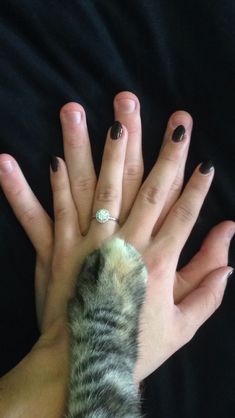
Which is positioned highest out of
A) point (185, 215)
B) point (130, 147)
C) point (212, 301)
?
point (130, 147)

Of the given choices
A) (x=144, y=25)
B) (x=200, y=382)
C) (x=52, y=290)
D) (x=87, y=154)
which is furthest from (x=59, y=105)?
(x=200, y=382)

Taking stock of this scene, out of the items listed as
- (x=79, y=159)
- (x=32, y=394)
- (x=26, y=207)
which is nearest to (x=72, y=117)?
(x=79, y=159)

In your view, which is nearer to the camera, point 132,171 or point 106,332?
point 106,332

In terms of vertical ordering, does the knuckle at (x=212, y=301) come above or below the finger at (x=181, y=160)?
below

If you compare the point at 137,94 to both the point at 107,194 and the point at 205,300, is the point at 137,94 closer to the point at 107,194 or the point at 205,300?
the point at 107,194

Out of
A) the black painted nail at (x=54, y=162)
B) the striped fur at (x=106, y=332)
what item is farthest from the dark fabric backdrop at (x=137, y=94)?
the striped fur at (x=106, y=332)

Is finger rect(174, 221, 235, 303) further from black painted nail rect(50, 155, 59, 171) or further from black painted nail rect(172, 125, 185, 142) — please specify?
black painted nail rect(50, 155, 59, 171)

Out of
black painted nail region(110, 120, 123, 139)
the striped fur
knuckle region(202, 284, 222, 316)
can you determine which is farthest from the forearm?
black painted nail region(110, 120, 123, 139)

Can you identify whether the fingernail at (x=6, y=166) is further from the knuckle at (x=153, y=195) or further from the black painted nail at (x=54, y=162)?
the knuckle at (x=153, y=195)
